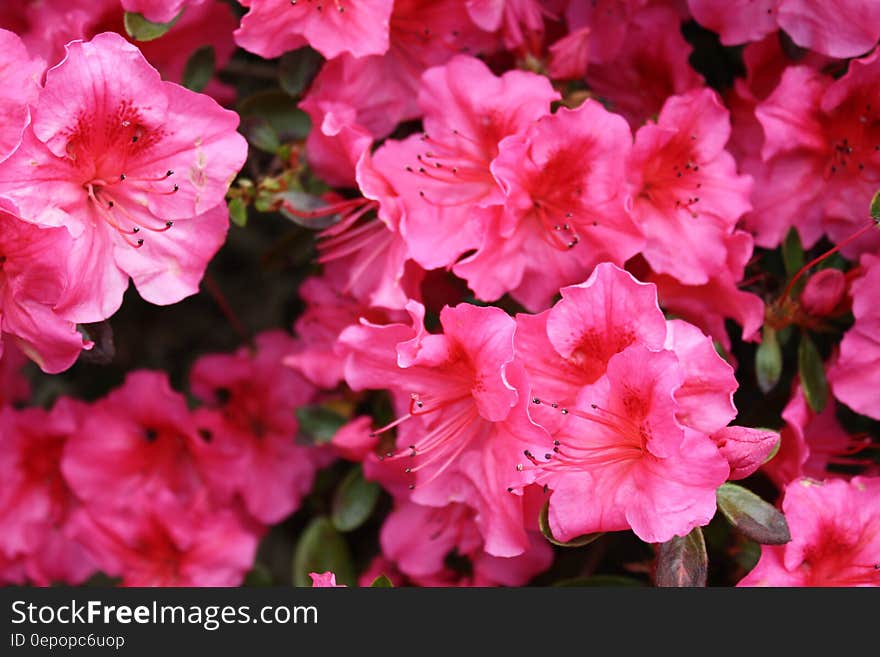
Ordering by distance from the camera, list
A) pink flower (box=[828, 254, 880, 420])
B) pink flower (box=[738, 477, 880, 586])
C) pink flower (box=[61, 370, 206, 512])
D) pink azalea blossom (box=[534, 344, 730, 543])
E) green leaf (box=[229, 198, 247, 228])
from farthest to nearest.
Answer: pink flower (box=[61, 370, 206, 512])
green leaf (box=[229, 198, 247, 228])
pink flower (box=[828, 254, 880, 420])
pink flower (box=[738, 477, 880, 586])
pink azalea blossom (box=[534, 344, 730, 543])

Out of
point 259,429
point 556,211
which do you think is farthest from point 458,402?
point 259,429

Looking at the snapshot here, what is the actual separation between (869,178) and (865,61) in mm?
190

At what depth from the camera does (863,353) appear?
1.42 meters

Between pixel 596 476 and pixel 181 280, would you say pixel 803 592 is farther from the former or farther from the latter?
pixel 181 280

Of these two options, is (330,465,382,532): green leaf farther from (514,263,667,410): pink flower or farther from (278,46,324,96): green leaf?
(278,46,324,96): green leaf

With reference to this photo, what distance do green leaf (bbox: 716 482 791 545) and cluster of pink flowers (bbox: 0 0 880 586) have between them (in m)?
0.05

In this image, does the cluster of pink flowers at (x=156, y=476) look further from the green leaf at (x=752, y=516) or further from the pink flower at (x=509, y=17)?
the green leaf at (x=752, y=516)

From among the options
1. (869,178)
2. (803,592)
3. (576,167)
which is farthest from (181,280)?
(869,178)

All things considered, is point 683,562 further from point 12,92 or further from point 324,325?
point 12,92

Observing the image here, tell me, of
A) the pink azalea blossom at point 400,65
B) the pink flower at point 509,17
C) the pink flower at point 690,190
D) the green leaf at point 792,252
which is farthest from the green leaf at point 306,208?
the green leaf at point 792,252

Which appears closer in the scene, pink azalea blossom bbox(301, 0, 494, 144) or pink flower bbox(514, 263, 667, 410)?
pink flower bbox(514, 263, 667, 410)

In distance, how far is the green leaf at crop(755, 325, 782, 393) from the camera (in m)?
1.48

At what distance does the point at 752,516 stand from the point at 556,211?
496 mm

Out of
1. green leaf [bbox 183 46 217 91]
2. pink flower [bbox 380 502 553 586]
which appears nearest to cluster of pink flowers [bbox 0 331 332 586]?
pink flower [bbox 380 502 553 586]
